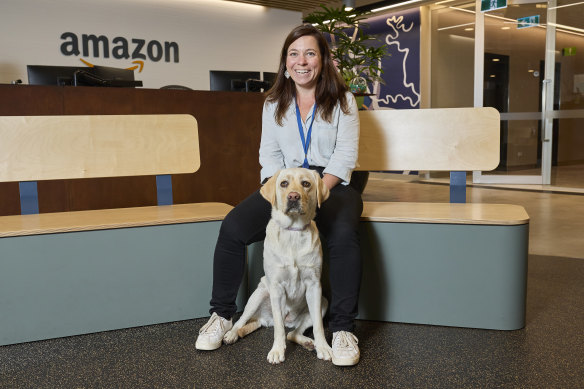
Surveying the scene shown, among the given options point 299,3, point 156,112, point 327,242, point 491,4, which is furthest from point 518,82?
point 327,242

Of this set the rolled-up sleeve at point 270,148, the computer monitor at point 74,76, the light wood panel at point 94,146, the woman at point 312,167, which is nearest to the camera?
the woman at point 312,167

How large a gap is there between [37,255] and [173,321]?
2.20 feet

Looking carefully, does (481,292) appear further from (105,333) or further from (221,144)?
Answer: (221,144)

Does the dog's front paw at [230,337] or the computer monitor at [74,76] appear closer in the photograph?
the dog's front paw at [230,337]

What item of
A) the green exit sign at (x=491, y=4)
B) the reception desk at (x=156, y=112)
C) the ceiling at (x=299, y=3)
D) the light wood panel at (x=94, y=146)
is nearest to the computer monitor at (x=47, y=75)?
the reception desk at (x=156, y=112)

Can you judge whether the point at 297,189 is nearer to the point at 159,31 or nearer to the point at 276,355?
the point at 276,355

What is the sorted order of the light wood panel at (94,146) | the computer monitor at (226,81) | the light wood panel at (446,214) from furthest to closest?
the computer monitor at (226,81)
the light wood panel at (94,146)
the light wood panel at (446,214)

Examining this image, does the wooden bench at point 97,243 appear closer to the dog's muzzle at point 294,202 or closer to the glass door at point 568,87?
the dog's muzzle at point 294,202

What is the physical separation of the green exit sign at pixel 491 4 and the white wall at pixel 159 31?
10.8ft

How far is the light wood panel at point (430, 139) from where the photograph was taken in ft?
9.07

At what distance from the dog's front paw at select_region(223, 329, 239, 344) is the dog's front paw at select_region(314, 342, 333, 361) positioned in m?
0.37

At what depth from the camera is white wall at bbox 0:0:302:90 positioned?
6824mm

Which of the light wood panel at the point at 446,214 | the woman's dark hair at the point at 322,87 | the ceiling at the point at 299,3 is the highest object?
the ceiling at the point at 299,3

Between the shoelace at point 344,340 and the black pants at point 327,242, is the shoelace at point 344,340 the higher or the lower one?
the lower one
